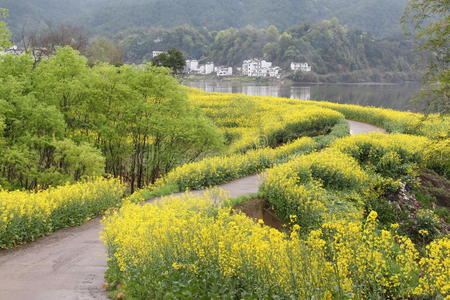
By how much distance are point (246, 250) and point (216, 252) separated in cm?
63

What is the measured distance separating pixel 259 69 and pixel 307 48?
19.9 m

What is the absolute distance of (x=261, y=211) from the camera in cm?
1300

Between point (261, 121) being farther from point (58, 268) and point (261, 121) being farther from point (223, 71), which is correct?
point (223, 71)

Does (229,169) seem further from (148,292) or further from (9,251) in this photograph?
(148,292)

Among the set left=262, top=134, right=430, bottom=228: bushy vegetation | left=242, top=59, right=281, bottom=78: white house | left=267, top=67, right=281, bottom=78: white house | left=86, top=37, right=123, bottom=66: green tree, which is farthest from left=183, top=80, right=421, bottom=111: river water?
left=262, top=134, right=430, bottom=228: bushy vegetation

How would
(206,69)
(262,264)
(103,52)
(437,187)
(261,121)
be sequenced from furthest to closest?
(206,69), (103,52), (261,121), (437,187), (262,264)

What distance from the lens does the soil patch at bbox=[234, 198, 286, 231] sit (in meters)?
12.6

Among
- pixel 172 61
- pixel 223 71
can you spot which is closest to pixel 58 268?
pixel 172 61

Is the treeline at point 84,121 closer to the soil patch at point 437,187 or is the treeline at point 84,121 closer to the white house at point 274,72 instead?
the soil patch at point 437,187

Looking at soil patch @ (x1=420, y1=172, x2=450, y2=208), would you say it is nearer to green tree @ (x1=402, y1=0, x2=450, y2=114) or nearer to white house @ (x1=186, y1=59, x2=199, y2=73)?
green tree @ (x1=402, y1=0, x2=450, y2=114)

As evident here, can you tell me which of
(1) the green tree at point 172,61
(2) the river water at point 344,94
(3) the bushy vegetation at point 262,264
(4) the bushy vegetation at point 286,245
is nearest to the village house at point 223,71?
(2) the river water at point 344,94

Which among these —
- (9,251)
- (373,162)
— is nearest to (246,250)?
(9,251)

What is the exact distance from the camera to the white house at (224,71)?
150425 millimetres

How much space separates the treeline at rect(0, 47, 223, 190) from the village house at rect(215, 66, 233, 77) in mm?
129026
